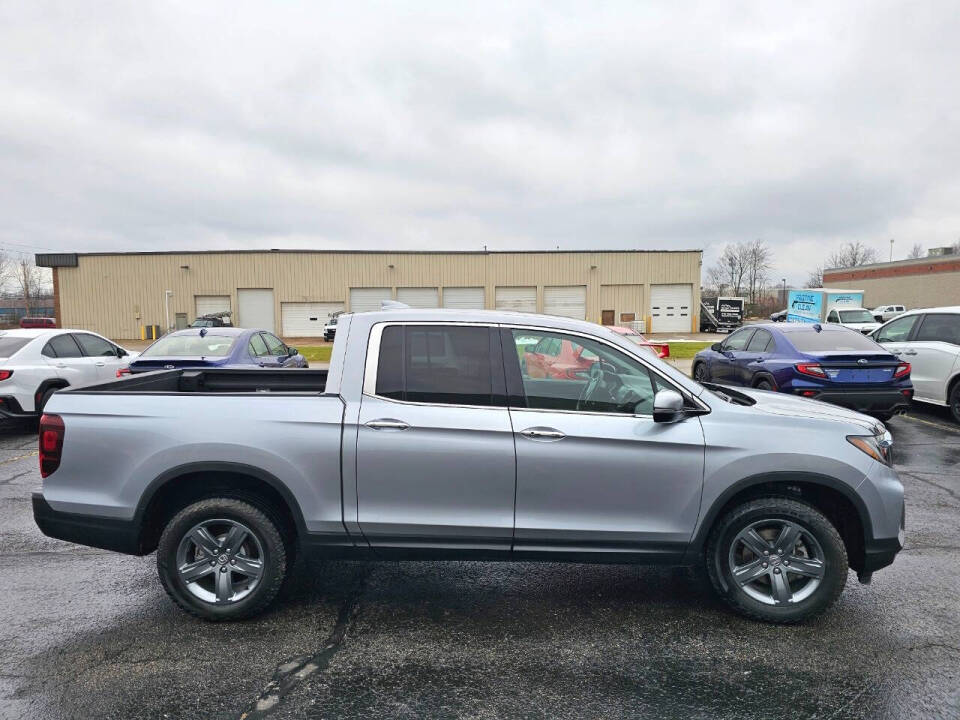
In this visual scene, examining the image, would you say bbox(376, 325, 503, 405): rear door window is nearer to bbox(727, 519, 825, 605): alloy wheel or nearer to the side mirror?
the side mirror

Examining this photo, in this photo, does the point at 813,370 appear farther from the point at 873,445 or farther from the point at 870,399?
the point at 873,445

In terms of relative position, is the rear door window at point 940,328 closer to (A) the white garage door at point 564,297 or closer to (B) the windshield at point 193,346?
(B) the windshield at point 193,346

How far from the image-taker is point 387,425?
133 inches

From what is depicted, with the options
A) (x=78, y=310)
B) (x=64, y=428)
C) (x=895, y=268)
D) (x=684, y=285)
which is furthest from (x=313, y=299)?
(x=895, y=268)

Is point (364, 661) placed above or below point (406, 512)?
below

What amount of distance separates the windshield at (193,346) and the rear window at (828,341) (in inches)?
332

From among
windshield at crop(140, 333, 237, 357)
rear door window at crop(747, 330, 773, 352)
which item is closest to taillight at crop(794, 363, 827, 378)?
rear door window at crop(747, 330, 773, 352)

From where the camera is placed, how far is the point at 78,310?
38.0 m

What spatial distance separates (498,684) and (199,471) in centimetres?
198

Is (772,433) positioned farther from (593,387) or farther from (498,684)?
(498,684)

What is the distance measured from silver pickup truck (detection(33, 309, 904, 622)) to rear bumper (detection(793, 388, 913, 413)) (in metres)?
5.02

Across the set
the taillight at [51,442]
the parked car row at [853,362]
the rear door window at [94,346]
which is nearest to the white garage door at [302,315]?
the rear door window at [94,346]

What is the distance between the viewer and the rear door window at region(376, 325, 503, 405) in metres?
3.48

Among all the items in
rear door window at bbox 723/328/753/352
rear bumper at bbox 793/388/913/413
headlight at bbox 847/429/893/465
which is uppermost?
rear door window at bbox 723/328/753/352
